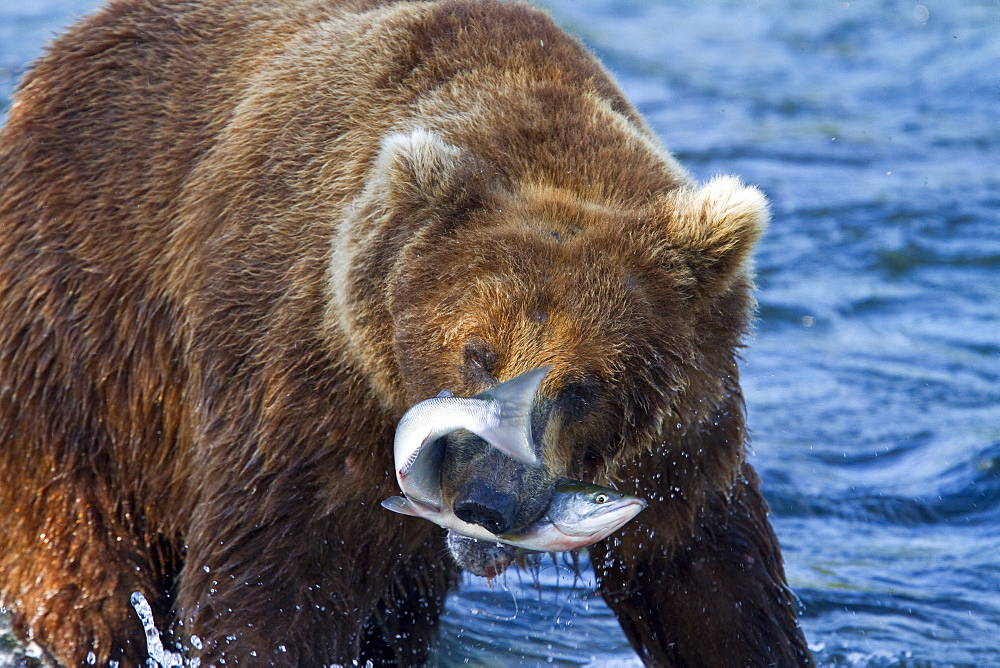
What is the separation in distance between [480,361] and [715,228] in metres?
0.88

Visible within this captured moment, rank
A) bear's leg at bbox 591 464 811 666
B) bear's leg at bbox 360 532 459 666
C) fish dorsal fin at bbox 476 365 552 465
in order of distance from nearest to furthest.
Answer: fish dorsal fin at bbox 476 365 552 465 → bear's leg at bbox 591 464 811 666 → bear's leg at bbox 360 532 459 666

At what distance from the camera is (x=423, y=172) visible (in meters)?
4.58

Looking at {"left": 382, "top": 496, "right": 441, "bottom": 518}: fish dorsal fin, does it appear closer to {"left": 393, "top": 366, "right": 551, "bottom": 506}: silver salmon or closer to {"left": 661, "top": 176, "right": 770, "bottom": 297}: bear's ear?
{"left": 393, "top": 366, "right": 551, "bottom": 506}: silver salmon

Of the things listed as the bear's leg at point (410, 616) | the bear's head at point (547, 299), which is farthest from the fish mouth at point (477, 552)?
the bear's leg at point (410, 616)

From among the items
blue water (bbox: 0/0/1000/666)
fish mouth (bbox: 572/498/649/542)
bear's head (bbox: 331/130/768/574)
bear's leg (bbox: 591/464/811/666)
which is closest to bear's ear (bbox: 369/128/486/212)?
bear's head (bbox: 331/130/768/574)

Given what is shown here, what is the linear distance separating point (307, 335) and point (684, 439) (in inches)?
54.1

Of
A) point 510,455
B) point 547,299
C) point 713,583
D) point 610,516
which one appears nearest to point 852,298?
point 713,583

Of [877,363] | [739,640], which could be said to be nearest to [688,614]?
[739,640]

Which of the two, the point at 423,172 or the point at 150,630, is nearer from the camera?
the point at 423,172

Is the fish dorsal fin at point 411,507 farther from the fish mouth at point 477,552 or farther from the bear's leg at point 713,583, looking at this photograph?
the bear's leg at point 713,583

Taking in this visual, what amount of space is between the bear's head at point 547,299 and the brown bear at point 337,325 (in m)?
0.01

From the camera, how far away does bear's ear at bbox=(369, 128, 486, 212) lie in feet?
15.1

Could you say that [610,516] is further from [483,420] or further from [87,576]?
[87,576]

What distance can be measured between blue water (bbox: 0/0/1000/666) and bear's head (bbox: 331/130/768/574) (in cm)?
154
